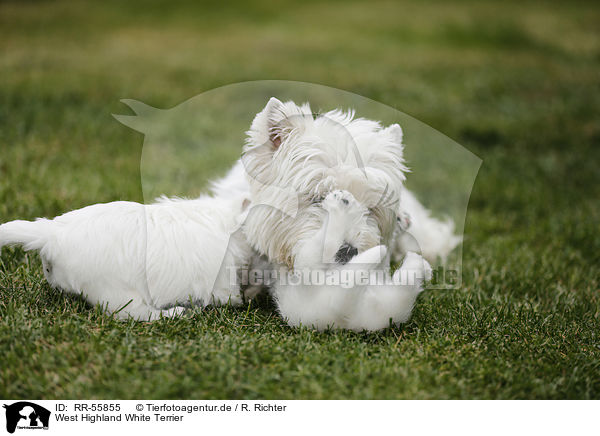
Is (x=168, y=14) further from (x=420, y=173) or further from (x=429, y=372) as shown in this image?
(x=429, y=372)

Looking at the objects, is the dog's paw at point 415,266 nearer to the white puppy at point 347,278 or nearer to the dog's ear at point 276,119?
the white puppy at point 347,278

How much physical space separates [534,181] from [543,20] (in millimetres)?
9445

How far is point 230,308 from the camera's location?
3131mm

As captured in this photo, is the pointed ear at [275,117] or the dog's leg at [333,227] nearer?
the dog's leg at [333,227]

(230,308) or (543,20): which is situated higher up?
(543,20)

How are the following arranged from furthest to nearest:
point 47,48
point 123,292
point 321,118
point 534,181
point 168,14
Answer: point 168,14
point 47,48
point 534,181
point 321,118
point 123,292

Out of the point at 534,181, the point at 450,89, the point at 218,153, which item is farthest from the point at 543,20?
the point at 218,153

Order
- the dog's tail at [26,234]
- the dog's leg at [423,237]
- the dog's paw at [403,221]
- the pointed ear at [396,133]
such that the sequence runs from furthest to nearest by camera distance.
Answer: the dog's leg at [423,237] → the dog's paw at [403,221] → the pointed ear at [396,133] → the dog's tail at [26,234]

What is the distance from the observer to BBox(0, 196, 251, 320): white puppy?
8.83 ft

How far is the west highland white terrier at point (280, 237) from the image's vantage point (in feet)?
8.94
